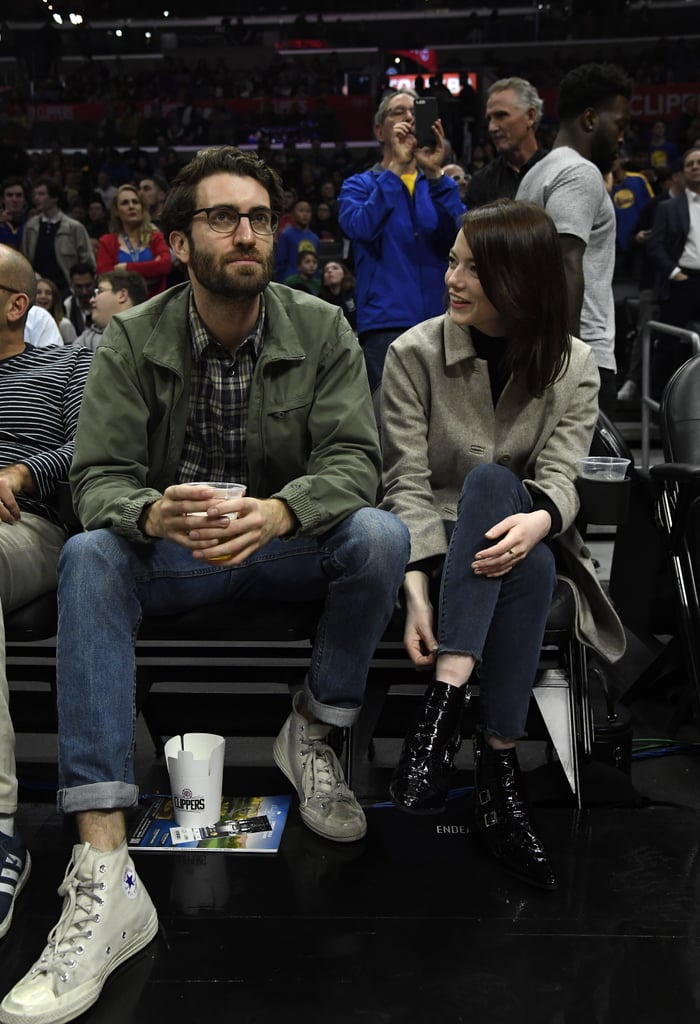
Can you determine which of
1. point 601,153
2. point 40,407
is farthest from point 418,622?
point 601,153

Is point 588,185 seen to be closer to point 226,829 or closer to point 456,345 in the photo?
point 456,345

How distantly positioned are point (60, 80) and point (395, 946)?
19.9 m

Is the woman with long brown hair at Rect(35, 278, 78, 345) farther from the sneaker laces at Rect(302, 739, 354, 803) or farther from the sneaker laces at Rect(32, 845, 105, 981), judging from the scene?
the sneaker laces at Rect(32, 845, 105, 981)

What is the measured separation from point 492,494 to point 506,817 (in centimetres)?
62

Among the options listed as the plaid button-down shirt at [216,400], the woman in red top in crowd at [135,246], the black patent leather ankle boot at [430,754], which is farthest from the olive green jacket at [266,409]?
the woman in red top in crowd at [135,246]

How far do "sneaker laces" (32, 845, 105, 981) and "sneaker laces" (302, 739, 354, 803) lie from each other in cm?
52

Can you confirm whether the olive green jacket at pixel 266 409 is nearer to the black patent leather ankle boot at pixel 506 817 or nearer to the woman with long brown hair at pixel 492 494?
the woman with long brown hair at pixel 492 494

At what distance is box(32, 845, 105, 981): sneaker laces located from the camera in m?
1.54

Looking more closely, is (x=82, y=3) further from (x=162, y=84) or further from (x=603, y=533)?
(x=603, y=533)

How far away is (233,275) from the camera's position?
2.02m

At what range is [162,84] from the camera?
18.5 meters

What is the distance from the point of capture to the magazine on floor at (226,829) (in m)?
2.01

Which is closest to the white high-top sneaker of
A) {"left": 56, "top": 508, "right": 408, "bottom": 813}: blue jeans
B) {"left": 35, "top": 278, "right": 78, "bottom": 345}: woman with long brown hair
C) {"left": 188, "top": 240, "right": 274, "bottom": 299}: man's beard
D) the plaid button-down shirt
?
{"left": 56, "top": 508, "right": 408, "bottom": 813}: blue jeans

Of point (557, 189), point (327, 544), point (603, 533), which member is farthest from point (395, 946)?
point (603, 533)
